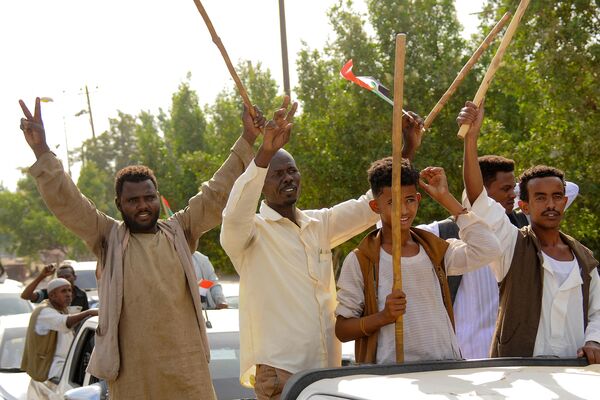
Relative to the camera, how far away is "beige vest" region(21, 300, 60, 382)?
7.48m

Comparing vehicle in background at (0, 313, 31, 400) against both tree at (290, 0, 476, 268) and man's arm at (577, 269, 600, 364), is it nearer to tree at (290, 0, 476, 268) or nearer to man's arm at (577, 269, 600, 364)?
man's arm at (577, 269, 600, 364)

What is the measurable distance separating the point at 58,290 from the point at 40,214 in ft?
176

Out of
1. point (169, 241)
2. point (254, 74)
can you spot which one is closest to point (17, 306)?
point (169, 241)

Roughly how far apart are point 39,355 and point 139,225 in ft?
10.5

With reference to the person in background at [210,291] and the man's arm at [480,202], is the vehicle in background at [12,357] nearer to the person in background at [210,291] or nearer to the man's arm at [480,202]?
the person in background at [210,291]

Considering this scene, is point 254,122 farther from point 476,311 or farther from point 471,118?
point 476,311

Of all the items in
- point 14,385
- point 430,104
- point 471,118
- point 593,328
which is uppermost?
point 430,104

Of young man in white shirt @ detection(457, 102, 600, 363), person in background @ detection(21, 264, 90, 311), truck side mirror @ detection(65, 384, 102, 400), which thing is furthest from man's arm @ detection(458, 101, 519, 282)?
person in background @ detection(21, 264, 90, 311)

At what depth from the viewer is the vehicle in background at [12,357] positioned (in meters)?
8.25

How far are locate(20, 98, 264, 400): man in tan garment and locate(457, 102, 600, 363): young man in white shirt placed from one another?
1.10 m

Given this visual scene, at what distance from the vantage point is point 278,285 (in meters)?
4.43

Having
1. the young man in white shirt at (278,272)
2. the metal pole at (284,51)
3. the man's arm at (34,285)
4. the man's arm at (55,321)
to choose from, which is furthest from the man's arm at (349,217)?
the metal pole at (284,51)

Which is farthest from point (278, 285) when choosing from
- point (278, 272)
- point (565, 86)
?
point (565, 86)

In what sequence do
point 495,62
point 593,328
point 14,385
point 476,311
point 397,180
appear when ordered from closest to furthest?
point 397,180 < point 593,328 < point 495,62 < point 476,311 < point 14,385
